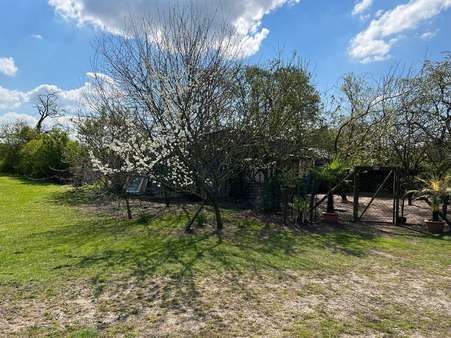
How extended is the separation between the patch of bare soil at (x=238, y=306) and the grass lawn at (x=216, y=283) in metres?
0.01

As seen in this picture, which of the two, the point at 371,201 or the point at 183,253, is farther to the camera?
the point at 371,201

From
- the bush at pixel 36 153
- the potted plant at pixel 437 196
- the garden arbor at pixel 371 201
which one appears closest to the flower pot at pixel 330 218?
the garden arbor at pixel 371 201

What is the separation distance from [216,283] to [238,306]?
0.72m

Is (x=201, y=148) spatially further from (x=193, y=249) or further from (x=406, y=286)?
(x=406, y=286)

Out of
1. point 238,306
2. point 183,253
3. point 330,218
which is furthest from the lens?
point 330,218

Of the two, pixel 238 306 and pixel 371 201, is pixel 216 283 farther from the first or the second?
pixel 371 201

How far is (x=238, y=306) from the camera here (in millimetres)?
3504

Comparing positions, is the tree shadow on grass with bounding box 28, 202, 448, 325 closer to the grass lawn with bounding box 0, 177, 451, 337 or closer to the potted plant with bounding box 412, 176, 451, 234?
the grass lawn with bounding box 0, 177, 451, 337

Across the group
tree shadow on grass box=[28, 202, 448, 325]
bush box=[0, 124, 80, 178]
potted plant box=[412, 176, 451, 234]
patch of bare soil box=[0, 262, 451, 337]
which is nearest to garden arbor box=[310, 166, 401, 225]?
potted plant box=[412, 176, 451, 234]

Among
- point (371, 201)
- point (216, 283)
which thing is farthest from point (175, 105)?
point (371, 201)

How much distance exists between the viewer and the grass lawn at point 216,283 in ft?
10.1

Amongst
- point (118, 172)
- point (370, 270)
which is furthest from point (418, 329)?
point (118, 172)

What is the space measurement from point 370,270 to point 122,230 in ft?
16.0

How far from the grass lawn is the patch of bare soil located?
0.01m
